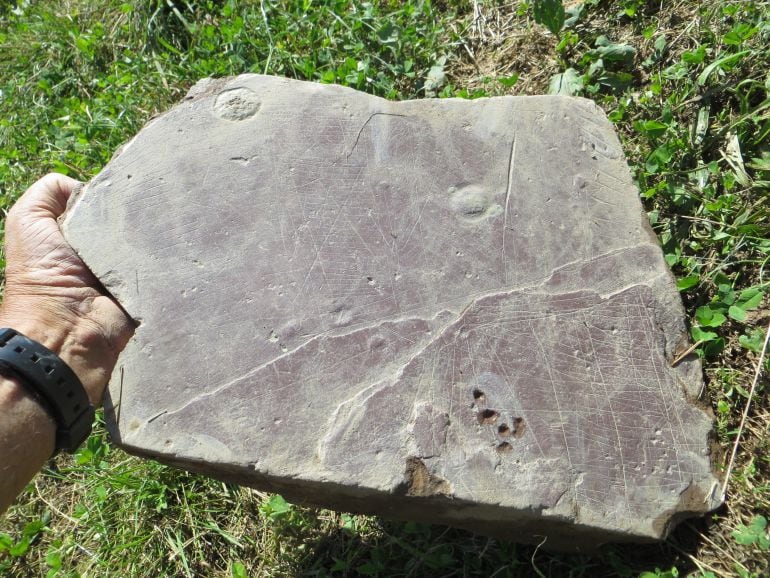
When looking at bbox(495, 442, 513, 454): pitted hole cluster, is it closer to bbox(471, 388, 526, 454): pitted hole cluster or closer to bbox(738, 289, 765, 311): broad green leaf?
bbox(471, 388, 526, 454): pitted hole cluster

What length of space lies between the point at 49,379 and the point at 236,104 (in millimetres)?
897

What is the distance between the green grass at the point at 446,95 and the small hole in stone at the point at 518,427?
1.22 feet

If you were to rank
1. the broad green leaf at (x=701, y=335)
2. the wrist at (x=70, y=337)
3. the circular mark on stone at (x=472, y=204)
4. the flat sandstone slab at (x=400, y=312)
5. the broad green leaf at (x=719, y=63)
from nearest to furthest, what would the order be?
the flat sandstone slab at (x=400, y=312)
the wrist at (x=70, y=337)
the circular mark on stone at (x=472, y=204)
the broad green leaf at (x=701, y=335)
the broad green leaf at (x=719, y=63)

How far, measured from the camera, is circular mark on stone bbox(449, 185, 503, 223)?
75.1 inches

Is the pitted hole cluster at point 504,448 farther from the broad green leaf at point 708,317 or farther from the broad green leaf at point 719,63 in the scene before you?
the broad green leaf at point 719,63

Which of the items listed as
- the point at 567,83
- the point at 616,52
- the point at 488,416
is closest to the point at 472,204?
the point at 488,416

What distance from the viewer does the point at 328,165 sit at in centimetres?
193

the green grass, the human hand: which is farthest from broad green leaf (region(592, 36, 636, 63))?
the human hand

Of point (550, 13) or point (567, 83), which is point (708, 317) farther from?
point (550, 13)

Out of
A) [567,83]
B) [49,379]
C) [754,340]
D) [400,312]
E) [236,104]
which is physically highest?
[236,104]

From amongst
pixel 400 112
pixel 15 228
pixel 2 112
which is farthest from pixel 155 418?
pixel 2 112

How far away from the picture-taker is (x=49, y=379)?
5.51 feet

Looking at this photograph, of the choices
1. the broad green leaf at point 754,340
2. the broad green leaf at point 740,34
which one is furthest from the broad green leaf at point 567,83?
the broad green leaf at point 754,340

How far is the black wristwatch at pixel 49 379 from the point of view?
167 cm
